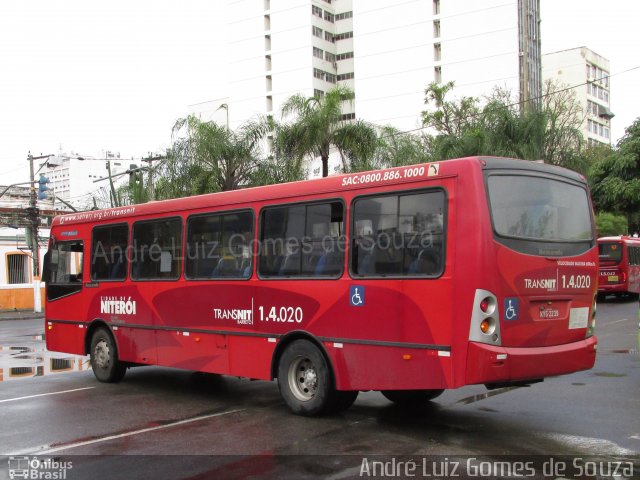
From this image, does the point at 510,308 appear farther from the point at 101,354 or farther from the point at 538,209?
the point at 101,354

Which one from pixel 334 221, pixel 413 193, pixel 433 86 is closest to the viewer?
pixel 413 193

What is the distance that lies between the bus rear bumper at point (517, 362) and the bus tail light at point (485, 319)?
8 cm

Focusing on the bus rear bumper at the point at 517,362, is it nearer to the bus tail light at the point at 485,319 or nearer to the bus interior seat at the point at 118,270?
the bus tail light at the point at 485,319

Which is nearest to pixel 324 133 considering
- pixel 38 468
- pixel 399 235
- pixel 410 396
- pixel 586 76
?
pixel 410 396

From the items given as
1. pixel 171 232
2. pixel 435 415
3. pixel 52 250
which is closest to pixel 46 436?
pixel 171 232

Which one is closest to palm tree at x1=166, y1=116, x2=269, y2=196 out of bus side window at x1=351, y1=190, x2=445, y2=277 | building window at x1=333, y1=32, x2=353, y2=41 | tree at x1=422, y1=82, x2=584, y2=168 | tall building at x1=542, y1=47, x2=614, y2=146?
tree at x1=422, y1=82, x2=584, y2=168

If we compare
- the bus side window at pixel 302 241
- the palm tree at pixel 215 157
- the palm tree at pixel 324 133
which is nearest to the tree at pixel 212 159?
the palm tree at pixel 215 157

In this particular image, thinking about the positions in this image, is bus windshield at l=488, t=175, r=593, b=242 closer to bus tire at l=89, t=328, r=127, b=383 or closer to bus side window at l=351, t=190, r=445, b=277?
bus side window at l=351, t=190, r=445, b=277

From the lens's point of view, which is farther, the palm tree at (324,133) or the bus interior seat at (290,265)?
the palm tree at (324,133)

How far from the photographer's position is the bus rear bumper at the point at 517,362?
675cm

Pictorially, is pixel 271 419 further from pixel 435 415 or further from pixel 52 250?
pixel 52 250

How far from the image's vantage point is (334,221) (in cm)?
827

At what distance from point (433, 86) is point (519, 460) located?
1512 inches

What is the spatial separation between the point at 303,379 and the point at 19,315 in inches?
1204
